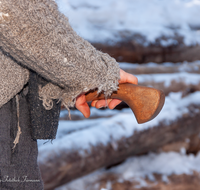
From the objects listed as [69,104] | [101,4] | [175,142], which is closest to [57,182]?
[69,104]

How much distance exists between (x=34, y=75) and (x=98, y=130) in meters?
1.06

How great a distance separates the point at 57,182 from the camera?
4.12 ft

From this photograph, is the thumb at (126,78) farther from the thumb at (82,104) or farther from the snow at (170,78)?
the snow at (170,78)

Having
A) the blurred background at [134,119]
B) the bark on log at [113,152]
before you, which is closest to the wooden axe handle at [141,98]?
the blurred background at [134,119]

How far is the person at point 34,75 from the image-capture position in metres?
0.43

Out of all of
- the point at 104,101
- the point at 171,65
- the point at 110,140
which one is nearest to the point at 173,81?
the point at 171,65

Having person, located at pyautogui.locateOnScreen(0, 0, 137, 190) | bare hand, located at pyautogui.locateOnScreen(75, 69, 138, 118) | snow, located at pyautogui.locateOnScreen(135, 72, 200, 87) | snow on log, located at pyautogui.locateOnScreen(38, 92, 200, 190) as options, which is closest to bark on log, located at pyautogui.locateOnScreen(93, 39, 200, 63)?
snow, located at pyautogui.locateOnScreen(135, 72, 200, 87)

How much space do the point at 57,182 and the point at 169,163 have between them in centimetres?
100

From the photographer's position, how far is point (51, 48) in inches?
18.0

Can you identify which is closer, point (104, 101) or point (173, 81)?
point (104, 101)

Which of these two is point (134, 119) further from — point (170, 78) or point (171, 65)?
point (171, 65)

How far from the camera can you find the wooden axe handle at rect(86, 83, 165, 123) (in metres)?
0.61

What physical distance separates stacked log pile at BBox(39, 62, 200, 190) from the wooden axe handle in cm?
74

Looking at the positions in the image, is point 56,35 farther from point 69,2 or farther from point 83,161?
point 69,2
